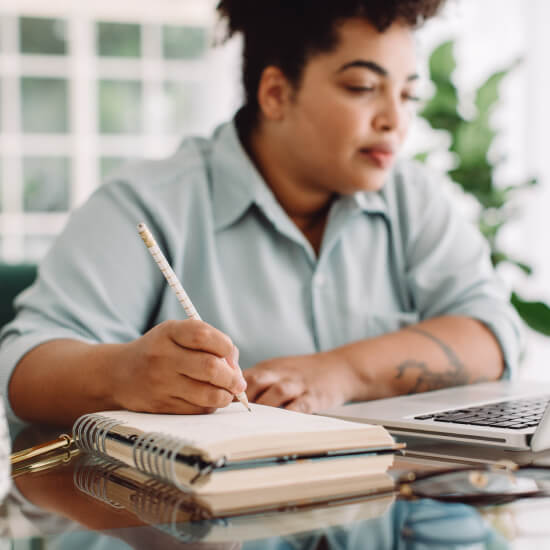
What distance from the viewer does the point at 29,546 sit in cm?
46

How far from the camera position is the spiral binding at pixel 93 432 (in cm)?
64

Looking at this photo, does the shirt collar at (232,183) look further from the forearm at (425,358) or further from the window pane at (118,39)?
the window pane at (118,39)

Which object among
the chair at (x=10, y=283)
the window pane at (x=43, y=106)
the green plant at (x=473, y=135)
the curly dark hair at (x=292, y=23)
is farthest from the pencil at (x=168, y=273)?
the window pane at (x=43, y=106)

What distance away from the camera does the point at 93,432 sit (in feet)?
2.17

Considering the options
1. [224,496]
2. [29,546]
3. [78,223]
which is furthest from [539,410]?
[78,223]

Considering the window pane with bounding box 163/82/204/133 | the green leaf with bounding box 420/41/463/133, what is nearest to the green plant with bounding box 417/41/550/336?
the green leaf with bounding box 420/41/463/133

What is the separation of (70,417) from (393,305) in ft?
2.33

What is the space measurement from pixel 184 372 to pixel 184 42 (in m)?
4.22

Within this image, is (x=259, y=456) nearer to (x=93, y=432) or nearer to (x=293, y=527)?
(x=293, y=527)

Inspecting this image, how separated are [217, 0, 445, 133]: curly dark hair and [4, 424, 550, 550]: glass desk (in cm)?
95

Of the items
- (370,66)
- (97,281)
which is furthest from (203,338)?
(370,66)

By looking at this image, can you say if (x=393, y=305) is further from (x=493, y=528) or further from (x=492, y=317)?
(x=493, y=528)

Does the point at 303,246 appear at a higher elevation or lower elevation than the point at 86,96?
lower

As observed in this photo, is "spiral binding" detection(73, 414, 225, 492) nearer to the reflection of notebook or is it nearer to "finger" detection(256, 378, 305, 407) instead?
the reflection of notebook
